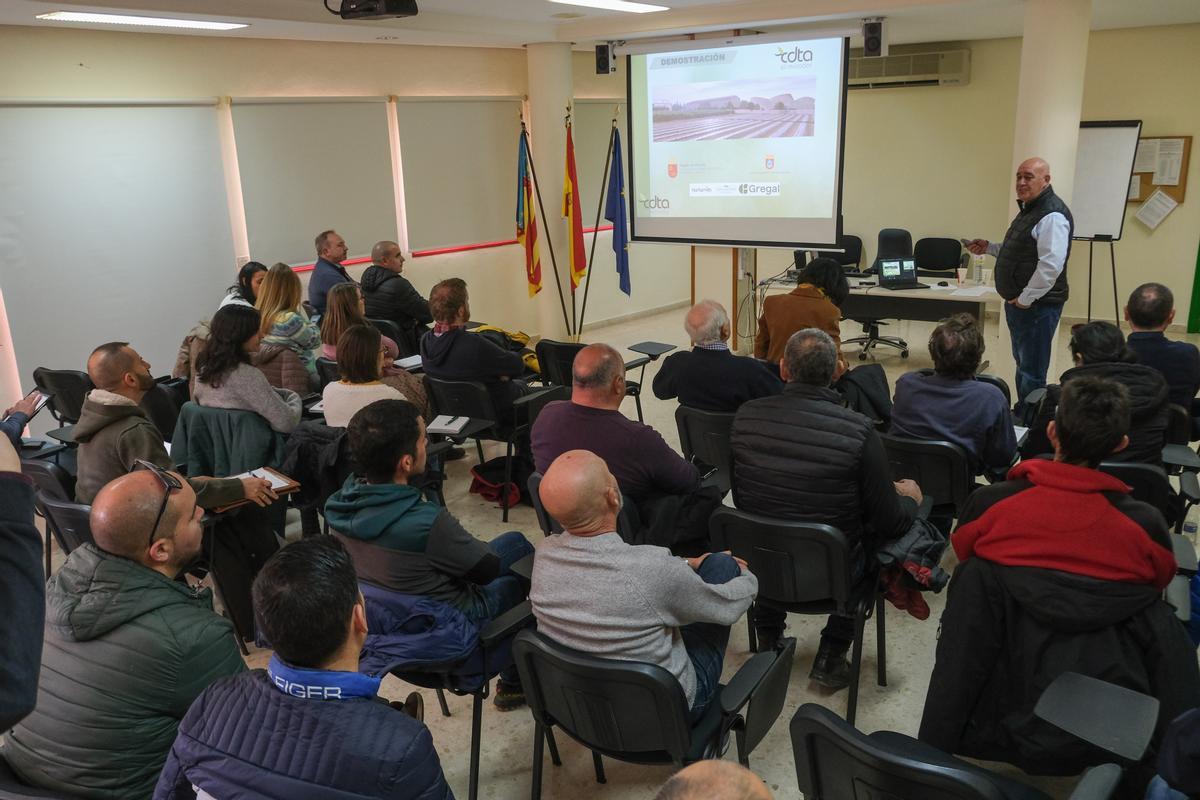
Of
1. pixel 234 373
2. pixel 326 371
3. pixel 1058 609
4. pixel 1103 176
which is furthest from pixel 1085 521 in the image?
pixel 1103 176

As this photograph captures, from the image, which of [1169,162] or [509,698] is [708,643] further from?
[1169,162]

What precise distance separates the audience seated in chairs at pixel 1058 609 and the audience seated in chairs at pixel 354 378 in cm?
240

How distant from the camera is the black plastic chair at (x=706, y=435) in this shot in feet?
12.5

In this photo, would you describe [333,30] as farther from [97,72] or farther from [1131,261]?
[1131,261]

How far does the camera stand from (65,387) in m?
4.63

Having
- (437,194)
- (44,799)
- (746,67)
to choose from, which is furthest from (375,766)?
(437,194)

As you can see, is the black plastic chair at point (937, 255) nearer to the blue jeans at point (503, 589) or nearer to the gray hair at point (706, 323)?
the gray hair at point (706, 323)

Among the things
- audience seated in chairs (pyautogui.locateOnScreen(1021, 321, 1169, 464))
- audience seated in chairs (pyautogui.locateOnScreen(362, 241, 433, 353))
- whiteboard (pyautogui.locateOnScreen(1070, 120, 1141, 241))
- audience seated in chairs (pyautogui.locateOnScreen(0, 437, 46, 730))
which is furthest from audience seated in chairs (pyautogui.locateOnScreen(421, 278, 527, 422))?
whiteboard (pyautogui.locateOnScreen(1070, 120, 1141, 241))

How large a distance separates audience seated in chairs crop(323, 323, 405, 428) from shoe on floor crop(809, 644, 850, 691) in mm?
1965

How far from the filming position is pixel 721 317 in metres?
4.11

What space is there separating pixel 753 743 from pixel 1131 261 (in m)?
7.88

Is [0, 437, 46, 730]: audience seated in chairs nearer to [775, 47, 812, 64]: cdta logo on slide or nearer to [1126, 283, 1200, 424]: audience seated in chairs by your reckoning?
[1126, 283, 1200, 424]: audience seated in chairs

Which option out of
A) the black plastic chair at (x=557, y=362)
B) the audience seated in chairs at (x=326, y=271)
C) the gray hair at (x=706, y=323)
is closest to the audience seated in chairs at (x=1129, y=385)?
the gray hair at (x=706, y=323)

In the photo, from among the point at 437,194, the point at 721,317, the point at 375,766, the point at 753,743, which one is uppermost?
the point at 437,194
